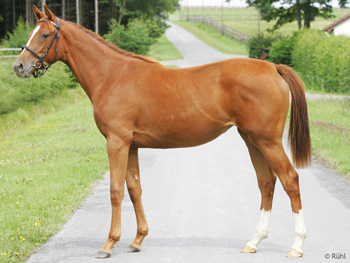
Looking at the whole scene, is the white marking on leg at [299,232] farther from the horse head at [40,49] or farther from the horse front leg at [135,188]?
the horse head at [40,49]

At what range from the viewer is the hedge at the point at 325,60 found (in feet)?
73.4

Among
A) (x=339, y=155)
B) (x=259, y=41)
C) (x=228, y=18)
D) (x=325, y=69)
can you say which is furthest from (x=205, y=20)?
(x=339, y=155)

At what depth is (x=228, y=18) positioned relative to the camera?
108500mm

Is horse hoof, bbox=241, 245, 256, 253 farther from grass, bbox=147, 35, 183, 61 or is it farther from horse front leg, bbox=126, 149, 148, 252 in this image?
grass, bbox=147, 35, 183, 61

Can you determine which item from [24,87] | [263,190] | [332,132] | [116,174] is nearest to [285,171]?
[263,190]

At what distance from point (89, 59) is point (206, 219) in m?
2.53

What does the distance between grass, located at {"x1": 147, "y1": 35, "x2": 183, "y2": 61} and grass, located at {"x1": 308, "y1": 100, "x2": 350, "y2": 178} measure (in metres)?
28.4

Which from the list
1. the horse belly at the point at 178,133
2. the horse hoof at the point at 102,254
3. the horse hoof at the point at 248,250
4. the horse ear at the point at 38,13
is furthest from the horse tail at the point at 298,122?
the horse ear at the point at 38,13

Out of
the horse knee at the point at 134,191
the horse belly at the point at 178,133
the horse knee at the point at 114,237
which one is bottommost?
the horse knee at the point at 114,237

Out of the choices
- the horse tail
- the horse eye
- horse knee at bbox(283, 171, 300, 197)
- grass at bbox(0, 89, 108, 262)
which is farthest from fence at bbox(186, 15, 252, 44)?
horse knee at bbox(283, 171, 300, 197)

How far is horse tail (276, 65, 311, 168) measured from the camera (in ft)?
19.1

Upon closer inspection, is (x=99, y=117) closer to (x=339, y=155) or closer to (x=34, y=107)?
(x=339, y=155)

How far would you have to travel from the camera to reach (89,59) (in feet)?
20.0

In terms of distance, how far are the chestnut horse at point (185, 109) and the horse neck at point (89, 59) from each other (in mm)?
12
